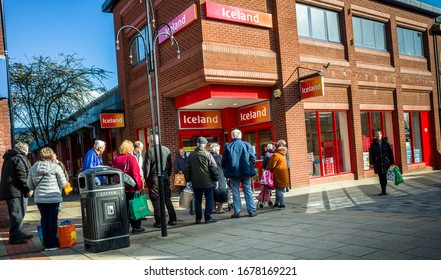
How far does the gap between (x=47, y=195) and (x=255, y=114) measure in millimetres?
8038

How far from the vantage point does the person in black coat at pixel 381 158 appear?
9219 millimetres

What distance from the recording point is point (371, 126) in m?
14.4

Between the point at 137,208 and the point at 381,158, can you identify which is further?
the point at 381,158

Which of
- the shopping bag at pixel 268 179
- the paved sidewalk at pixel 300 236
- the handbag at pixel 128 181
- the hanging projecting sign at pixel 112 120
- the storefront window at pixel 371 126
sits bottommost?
the paved sidewalk at pixel 300 236

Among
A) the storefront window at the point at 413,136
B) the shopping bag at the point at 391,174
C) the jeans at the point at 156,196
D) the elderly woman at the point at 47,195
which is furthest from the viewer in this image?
the storefront window at the point at 413,136

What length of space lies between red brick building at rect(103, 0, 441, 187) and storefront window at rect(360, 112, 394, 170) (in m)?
0.04

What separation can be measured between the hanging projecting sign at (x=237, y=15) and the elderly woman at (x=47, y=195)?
6403 mm

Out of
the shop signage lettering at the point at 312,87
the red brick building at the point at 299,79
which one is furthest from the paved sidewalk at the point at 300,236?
the red brick building at the point at 299,79

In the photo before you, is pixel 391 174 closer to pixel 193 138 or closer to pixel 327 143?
pixel 327 143

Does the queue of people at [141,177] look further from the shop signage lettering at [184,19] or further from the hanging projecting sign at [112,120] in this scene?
the hanging projecting sign at [112,120]

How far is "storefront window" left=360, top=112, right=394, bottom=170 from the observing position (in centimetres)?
1410

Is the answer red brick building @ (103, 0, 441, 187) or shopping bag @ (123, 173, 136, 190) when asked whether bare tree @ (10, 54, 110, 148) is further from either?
shopping bag @ (123, 173, 136, 190)

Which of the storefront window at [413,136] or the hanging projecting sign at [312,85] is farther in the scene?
the storefront window at [413,136]

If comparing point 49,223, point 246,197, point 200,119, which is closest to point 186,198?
point 246,197
